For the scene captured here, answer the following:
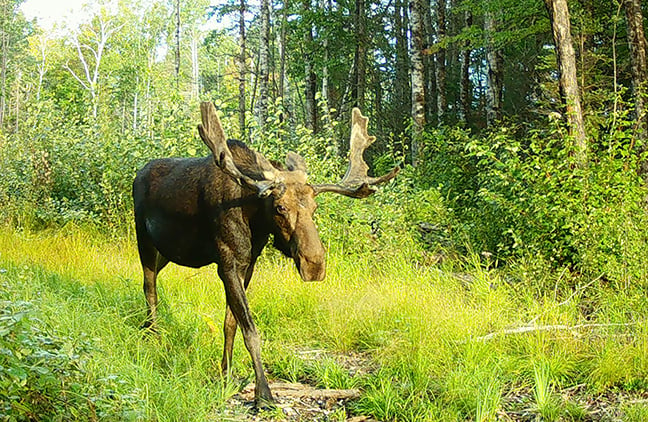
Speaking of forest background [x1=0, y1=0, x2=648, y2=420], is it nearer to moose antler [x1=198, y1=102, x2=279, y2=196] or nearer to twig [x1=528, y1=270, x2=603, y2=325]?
twig [x1=528, y1=270, x2=603, y2=325]

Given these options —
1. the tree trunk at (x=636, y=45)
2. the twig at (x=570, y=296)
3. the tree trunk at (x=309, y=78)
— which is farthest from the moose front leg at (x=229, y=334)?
the tree trunk at (x=309, y=78)

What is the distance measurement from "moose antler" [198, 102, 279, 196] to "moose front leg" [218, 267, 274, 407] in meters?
0.76

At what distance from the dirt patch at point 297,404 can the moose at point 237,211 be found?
135mm

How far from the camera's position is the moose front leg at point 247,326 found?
5.17m

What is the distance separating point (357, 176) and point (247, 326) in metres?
1.57

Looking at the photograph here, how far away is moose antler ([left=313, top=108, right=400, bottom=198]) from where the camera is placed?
18.3 feet

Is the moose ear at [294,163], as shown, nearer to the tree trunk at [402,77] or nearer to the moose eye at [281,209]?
the moose eye at [281,209]

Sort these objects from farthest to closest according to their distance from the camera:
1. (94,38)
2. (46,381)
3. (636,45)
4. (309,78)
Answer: (94,38)
(309,78)
(636,45)
(46,381)

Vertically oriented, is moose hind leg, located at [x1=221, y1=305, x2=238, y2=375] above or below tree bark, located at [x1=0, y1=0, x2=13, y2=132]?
below

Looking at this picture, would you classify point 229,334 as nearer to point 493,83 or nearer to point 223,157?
point 223,157

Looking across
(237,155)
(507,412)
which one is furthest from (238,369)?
(507,412)

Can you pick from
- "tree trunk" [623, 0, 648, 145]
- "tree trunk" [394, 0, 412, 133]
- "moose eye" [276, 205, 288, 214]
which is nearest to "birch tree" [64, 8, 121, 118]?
"tree trunk" [394, 0, 412, 133]

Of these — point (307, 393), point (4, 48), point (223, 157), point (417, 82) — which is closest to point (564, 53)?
point (223, 157)

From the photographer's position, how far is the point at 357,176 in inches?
231
